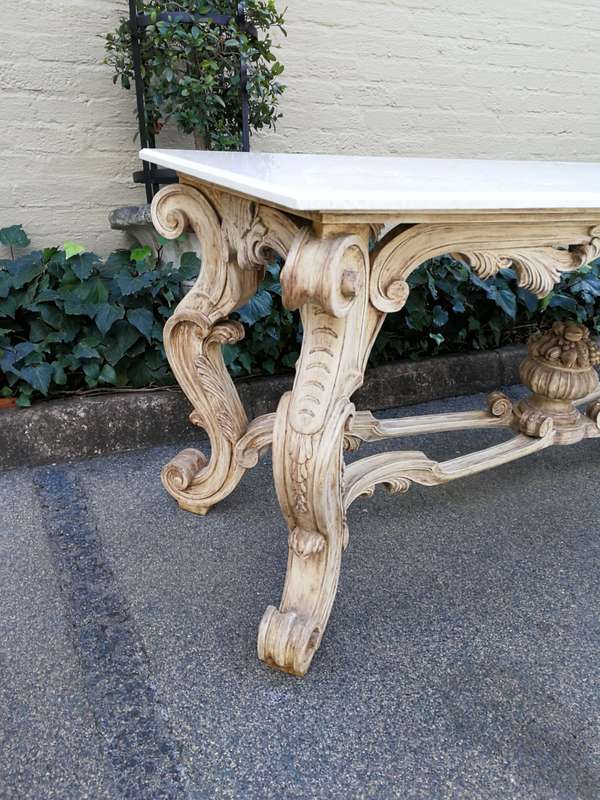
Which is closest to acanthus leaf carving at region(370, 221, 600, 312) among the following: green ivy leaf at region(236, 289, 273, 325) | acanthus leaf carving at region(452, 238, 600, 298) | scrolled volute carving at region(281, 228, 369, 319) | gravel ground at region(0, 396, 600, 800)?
acanthus leaf carving at region(452, 238, 600, 298)

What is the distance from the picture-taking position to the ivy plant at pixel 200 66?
1.91 meters

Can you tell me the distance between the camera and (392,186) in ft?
3.04

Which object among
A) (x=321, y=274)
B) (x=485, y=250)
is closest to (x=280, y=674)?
(x=321, y=274)

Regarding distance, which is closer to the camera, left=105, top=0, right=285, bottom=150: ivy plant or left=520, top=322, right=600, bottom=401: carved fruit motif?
left=520, top=322, right=600, bottom=401: carved fruit motif

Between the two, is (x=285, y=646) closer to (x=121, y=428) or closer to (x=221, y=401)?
(x=221, y=401)

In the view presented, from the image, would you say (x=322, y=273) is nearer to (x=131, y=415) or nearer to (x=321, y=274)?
(x=321, y=274)

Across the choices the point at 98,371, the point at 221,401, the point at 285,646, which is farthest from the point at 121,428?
the point at 285,646

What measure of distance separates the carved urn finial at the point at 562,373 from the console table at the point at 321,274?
9.8 inches

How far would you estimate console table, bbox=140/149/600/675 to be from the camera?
2.93ft

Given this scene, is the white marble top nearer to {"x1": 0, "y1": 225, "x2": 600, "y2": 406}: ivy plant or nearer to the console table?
the console table

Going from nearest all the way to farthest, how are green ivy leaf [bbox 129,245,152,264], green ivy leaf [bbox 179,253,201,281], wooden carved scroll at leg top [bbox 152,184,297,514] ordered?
wooden carved scroll at leg top [bbox 152,184,297,514] → green ivy leaf [bbox 179,253,201,281] → green ivy leaf [bbox 129,245,152,264]

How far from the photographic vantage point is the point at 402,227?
102cm

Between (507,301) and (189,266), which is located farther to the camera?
(507,301)

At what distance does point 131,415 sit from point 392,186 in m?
1.28
